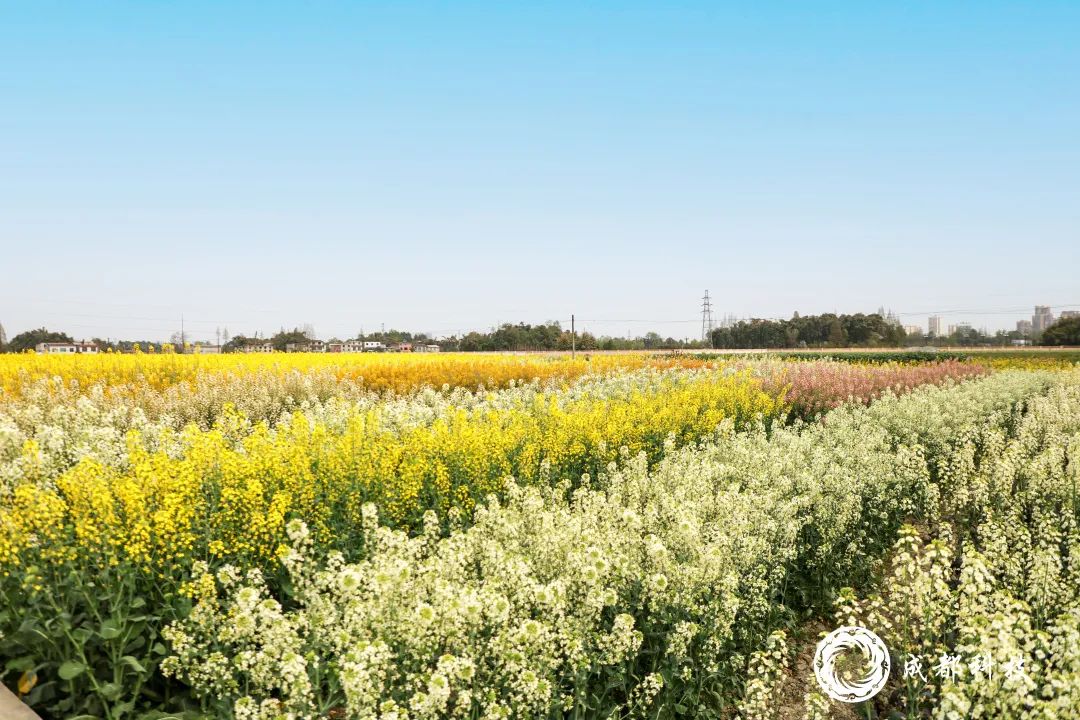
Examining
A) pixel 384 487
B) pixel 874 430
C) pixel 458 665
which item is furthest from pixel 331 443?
pixel 874 430

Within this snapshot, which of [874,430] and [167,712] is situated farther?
[874,430]

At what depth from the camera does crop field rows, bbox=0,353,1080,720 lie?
12.2 ft

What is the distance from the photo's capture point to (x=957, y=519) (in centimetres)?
941

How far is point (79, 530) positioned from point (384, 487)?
269 centimetres

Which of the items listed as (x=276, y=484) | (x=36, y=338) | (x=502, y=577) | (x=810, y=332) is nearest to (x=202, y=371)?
(x=276, y=484)

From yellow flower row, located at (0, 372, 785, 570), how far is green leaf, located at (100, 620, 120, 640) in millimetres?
446

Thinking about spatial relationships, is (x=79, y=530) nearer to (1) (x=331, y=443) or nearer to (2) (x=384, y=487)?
(2) (x=384, y=487)

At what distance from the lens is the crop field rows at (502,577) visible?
3707mm

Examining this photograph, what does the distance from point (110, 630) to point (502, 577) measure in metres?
2.50

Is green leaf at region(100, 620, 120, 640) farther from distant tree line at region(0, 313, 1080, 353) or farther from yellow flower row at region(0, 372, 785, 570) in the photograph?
distant tree line at region(0, 313, 1080, 353)

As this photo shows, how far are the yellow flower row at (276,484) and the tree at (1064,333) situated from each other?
7572cm

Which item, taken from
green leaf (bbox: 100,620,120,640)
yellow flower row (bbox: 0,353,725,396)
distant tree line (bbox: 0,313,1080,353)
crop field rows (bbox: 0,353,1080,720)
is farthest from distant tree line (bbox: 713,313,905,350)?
green leaf (bbox: 100,620,120,640)

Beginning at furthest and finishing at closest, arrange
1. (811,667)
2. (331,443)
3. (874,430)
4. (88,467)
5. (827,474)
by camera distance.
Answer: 1. (874,430)
2. (827,474)
3. (331,443)
4. (811,667)
5. (88,467)

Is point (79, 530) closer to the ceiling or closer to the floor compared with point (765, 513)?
closer to the ceiling
